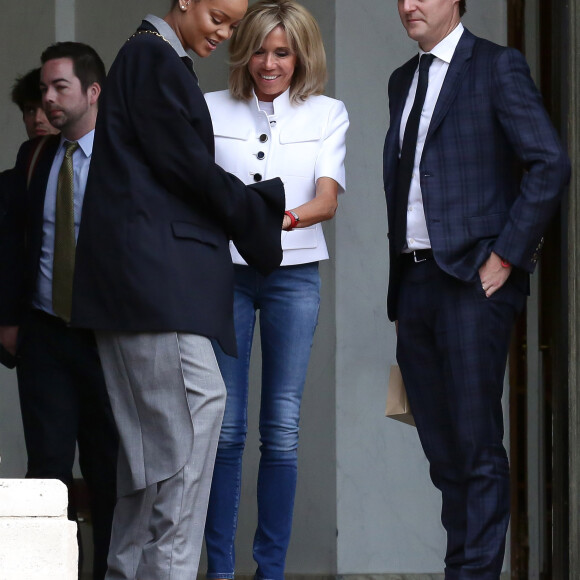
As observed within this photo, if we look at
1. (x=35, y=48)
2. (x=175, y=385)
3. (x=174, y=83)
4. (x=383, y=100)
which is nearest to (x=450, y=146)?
(x=174, y=83)

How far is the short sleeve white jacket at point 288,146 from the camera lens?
3721 mm

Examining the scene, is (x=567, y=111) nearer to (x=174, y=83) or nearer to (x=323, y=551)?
(x=174, y=83)

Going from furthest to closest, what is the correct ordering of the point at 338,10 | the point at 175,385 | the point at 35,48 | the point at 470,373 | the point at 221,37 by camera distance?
the point at 35,48
the point at 338,10
the point at 470,373
the point at 221,37
the point at 175,385

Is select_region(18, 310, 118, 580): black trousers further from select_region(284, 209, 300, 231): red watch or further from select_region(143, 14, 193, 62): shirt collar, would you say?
select_region(143, 14, 193, 62): shirt collar

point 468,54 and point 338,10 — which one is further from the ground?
point 338,10

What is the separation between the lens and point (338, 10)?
4.93m

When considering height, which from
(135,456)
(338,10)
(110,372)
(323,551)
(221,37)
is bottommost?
(323,551)

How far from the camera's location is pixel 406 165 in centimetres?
Answer: 346

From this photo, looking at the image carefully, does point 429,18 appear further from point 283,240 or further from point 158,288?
point 158,288

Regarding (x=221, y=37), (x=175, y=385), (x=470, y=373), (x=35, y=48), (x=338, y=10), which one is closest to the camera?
(x=175, y=385)

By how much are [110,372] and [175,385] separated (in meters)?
0.20

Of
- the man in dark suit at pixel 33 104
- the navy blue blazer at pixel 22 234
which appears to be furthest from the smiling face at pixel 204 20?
the man in dark suit at pixel 33 104

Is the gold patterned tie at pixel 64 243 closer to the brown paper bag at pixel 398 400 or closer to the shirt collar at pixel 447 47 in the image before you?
the brown paper bag at pixel 398 400

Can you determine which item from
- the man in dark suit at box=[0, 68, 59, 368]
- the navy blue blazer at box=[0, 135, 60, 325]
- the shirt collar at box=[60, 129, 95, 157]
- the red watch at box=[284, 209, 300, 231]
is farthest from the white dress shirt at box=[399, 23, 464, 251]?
the man in dark suit at box=[0, 68, 59, 368]
